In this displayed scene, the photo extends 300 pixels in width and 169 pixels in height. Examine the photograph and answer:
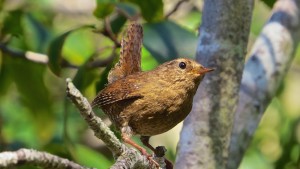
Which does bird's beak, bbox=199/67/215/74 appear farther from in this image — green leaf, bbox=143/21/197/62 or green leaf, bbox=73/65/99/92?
green leaf, bbox=73/65/99/92

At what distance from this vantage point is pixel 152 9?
16.3 ft

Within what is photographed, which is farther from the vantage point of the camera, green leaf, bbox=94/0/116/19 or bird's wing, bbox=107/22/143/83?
green leaf, bbox=94/0/116/19

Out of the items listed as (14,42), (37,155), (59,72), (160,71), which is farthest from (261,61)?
(37,155)

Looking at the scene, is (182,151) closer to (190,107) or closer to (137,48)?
(190,107)

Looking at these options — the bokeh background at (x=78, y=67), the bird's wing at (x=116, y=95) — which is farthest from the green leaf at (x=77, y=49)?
the bird's wing at (x=116, y=95)

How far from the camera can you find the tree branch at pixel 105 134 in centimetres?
247

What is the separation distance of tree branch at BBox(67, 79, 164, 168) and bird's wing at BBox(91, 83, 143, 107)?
0.77 metres

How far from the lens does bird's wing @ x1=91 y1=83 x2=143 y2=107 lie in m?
3.90

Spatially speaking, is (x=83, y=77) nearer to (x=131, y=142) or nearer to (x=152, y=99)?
(x=152, y=99)

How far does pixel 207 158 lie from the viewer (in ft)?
13.0

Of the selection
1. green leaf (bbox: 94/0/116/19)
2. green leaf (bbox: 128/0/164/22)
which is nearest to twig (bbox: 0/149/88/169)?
green leaf (bbox: 94/0/116/19)

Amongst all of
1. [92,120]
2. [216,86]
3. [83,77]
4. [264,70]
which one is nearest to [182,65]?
[216,86]

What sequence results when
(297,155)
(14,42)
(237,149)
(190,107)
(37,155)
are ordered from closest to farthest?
(37,155)
(190,107)
(237,149)
(297,155)
(14,42)

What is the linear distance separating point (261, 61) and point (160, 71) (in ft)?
2.74
